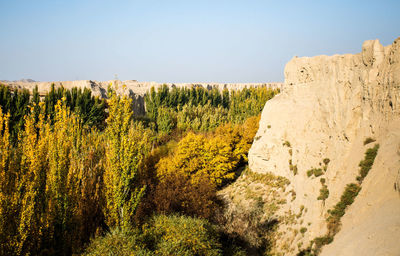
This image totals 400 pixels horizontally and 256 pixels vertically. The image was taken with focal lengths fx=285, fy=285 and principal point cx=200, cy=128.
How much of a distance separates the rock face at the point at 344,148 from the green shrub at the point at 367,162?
38cm

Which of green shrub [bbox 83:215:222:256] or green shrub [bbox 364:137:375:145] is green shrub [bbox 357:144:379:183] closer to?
green shrub [bbox 364:137:375:145]

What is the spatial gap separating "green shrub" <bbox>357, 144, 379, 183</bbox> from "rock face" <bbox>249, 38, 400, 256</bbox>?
38cm

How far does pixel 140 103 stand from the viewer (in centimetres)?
10044

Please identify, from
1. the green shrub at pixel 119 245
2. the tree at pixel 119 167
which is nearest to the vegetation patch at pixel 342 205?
the green shrub at pixel 119 245

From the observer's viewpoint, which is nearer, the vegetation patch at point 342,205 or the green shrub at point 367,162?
the vegetation patch at point 342,205

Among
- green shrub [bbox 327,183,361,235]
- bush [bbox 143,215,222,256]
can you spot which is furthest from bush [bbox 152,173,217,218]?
green shrub [bbox 327,183,361,235]

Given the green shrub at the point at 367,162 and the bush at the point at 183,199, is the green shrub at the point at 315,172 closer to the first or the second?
the green shrub at the point at 367,162

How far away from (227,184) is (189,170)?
19.9 feet

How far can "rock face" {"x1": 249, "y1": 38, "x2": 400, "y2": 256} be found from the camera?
1406 centimetres

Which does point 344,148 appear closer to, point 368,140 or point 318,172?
point 368,140

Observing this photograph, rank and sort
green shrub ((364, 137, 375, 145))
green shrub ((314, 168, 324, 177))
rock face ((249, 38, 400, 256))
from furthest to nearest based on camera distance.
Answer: green shrub ((314, 168, 324, 177)), green shrub ((364, 137, 375, 145)), rock face ((249, 38, 400, 256))

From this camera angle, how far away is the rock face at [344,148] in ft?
46.1

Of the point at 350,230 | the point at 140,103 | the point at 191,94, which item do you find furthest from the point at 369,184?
the point at 140,103

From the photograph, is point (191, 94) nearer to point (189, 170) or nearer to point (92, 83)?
point (92, 83)
